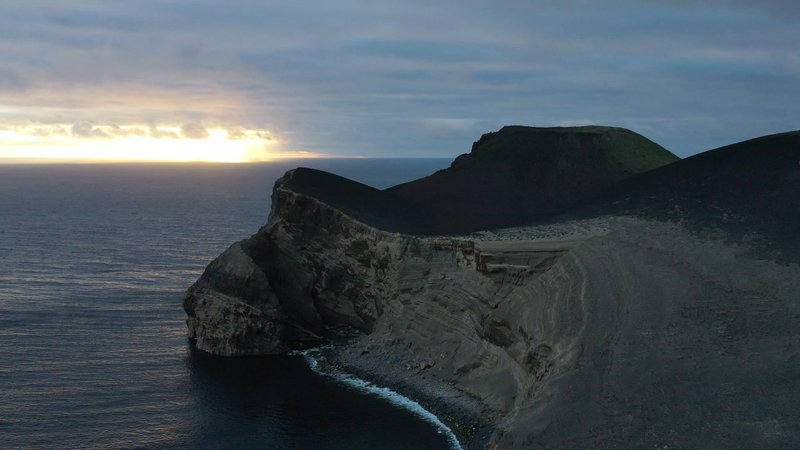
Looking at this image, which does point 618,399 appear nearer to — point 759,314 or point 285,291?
point 759,314

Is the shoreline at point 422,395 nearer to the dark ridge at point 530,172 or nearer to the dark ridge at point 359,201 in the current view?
the dark ridge at point 359,201

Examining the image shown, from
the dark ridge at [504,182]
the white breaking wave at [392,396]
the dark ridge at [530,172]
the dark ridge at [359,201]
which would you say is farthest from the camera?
the dark ridge at [530,172]

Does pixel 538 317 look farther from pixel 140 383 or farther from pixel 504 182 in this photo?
pixel 504 182

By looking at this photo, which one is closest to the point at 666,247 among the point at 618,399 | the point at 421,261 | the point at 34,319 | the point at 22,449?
the point at 618,399

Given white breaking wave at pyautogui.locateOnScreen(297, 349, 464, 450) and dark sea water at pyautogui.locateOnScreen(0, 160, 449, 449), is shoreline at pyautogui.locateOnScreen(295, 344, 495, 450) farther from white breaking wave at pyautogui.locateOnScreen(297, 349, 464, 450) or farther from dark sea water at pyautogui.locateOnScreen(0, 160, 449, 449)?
dark sea water at pyautogui.locateOnScreen(0, 160, 449, 449)

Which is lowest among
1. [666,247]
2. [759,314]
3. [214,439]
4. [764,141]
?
[214,439]

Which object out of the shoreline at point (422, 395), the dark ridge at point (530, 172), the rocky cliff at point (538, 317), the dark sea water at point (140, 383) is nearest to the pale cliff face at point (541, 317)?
the rocky cliff at point (538, 317)

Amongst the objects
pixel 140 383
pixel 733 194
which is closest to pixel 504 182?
pixel 733 194
